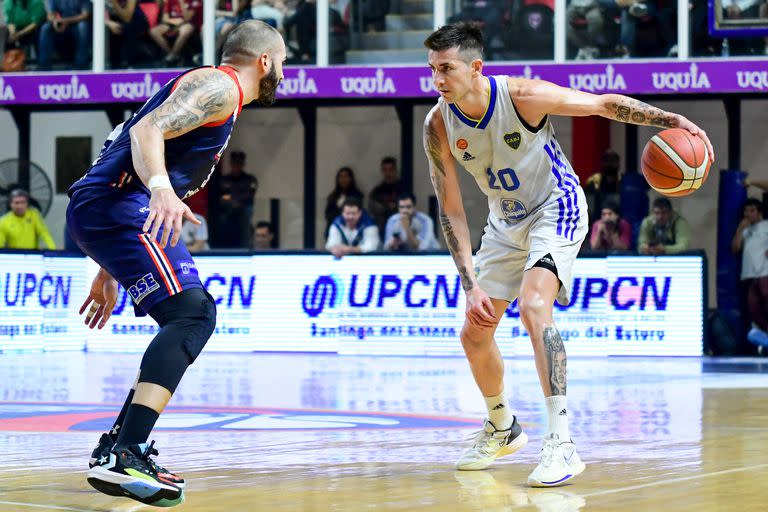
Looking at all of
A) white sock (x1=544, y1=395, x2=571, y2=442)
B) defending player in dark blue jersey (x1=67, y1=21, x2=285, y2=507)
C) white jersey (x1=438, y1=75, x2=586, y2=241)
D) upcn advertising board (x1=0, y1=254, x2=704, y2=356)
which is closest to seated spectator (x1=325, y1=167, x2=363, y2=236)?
upcn advertising board (x1=0, y1=254, x2=704, y2=356)

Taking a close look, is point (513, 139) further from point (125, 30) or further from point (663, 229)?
point (125, 30)

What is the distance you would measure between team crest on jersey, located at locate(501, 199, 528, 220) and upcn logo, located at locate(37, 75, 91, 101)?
14519 millimetres

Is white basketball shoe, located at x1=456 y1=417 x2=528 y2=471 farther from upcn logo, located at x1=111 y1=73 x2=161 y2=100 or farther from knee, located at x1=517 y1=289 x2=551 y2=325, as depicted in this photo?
upcn logo, located at x1=111 y1=73 x2=161 y2=100

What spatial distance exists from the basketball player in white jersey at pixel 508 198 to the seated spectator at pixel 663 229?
10.1 metres

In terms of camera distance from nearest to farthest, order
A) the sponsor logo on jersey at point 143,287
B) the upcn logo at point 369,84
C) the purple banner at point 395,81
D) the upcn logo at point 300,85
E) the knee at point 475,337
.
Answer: the sponsor logo on jersey at point 143,287
the knee at point 475,337
the purple banner at point 395,81
the upcn logo at point 369,84
the upcn logo at point 300,85

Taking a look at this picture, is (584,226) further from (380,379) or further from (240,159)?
(240,159)

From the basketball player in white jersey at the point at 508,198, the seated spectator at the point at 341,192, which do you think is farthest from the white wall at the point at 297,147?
the basketball player in white jersey at the point at 508,198

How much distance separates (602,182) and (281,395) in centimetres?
880

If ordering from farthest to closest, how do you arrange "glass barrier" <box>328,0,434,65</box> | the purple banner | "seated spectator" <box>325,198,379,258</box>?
"glass barrier" <box>328,0,434,65</box>
the purple banner
"seated spectator" <box>325,198,379,258</box>

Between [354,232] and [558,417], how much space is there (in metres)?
11.1

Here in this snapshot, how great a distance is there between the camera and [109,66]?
67.3 feet

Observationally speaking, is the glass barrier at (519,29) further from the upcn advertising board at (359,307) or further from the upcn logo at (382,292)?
the upcn logo at (382,292)

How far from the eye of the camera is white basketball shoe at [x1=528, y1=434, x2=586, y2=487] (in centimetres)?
584

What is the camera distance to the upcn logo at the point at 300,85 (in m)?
19.5
